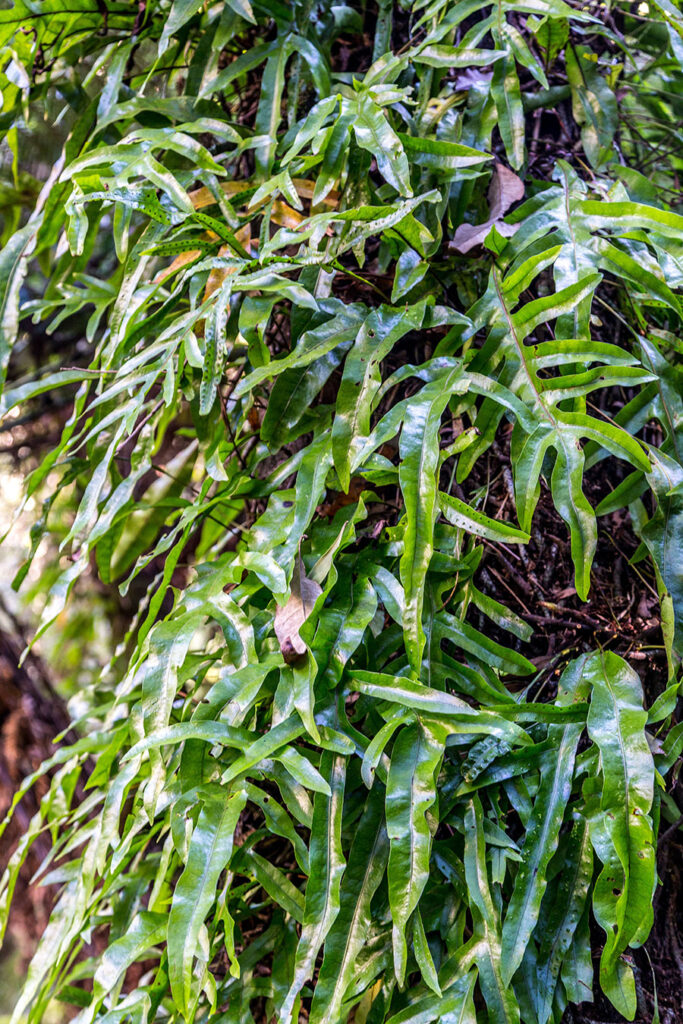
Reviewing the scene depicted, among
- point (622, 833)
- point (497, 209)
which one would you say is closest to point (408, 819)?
point (622, 833)

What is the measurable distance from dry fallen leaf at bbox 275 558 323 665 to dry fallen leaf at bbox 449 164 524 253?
0.38 metres

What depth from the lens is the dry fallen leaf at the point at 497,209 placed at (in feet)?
2.57

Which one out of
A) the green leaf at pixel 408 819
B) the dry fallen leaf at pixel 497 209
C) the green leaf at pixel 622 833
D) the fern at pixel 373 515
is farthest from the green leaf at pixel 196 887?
the dry fallen leaf at pixel 497 209

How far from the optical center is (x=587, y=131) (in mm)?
902

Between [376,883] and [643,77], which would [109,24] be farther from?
[376,883]

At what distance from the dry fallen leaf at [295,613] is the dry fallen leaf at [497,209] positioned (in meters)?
0.38

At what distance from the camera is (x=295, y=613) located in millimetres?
627

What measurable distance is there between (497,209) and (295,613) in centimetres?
50

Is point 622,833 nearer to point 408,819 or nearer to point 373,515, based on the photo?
point 408,819

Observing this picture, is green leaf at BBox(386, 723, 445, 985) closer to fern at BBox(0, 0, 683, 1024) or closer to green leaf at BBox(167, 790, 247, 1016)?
fern at BBox(0, 0, 683, 1024)

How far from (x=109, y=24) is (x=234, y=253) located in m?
0.43

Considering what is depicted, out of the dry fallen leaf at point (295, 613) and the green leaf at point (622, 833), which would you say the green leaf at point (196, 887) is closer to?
the dry fallen leaf at point (295, 613)

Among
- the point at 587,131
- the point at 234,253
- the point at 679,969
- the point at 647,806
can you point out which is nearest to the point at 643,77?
the point at 587,131

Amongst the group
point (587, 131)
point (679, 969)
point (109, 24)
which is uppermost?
point (109, 24)
